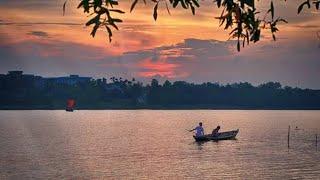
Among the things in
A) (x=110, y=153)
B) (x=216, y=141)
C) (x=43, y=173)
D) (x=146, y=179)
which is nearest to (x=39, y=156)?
(x=110, y=153)

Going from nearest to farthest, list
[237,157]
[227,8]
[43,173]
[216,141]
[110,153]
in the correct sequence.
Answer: [227,8], [43,173], [237,157], [110,153], [216,141]

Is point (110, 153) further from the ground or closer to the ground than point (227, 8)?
closer to the ground

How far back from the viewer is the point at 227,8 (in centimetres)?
829

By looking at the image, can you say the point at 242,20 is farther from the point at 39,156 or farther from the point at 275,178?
the point at 39,156

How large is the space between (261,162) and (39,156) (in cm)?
3156

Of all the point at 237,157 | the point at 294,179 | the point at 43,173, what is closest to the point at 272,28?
the point at 294,179

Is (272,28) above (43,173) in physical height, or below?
above

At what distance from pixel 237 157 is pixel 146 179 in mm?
26545

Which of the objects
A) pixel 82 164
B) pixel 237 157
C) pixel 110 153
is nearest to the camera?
pixel 82 164

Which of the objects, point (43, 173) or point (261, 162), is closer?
point (43, 173)

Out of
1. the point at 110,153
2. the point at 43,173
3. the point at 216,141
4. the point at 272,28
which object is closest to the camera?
the point at 272,28

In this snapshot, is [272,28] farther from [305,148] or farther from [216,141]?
[216,141]

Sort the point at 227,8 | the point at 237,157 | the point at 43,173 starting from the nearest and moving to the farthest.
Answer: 1. the point at 227,8
2. the point at 43,173
3. the point at 237,157

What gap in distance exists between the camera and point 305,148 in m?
102
